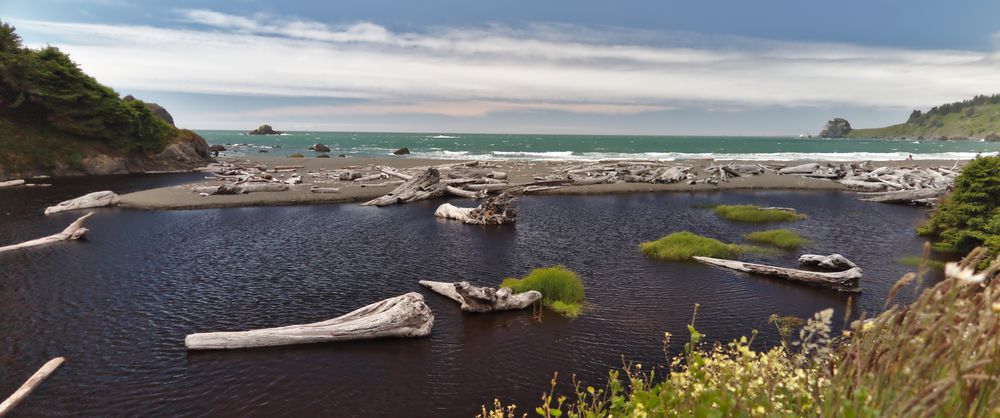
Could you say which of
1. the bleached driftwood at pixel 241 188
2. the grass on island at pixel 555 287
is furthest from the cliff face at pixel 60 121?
the grass on island at pixel 555 287

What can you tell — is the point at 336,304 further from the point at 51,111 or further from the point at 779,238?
the point at 51,111

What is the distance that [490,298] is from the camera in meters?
19.2

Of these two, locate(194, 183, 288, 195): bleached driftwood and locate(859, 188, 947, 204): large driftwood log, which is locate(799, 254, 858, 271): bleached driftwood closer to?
locate(859, 188, 947, 204): large driftwood log

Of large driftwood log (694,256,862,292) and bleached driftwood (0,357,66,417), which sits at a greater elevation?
large driftwood log (694,256,862,292)

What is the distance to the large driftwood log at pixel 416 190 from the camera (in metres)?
47.3

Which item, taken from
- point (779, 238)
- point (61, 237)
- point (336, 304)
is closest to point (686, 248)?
point (779, 238)

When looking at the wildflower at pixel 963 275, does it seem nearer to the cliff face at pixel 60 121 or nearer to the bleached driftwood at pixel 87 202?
the bleached driftwood at pixel 87 202

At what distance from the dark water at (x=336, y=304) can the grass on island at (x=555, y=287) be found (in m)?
0.77

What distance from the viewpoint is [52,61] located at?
63.7m

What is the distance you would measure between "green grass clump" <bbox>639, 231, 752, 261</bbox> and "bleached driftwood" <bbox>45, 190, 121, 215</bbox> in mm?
45674

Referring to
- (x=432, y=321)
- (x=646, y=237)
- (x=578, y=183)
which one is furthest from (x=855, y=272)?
(x=578, y=183)

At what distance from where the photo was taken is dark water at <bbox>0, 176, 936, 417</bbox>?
1403cm

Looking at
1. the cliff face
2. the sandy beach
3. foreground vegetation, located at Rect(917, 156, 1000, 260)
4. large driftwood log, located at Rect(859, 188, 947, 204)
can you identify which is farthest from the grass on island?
the cliff face

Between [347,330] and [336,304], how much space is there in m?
3.73
